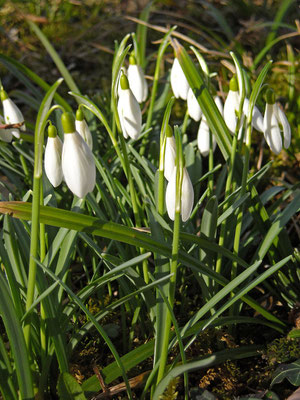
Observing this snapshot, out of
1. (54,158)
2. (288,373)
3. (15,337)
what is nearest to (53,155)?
(54,158)

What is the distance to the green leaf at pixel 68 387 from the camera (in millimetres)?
1143

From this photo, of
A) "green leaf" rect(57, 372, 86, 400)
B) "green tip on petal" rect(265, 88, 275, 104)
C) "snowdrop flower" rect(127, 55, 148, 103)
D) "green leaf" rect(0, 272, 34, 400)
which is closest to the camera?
"green leaf" rect(0, 272, 34, 400)

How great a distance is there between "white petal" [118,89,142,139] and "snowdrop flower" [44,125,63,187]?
0.93 feet

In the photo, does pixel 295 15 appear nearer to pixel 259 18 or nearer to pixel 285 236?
pixel 259 18

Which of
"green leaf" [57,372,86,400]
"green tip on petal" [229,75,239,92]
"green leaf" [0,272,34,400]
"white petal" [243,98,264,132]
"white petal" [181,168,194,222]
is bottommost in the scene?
"green leaf" [57,372,86,400]

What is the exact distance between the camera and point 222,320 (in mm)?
1291

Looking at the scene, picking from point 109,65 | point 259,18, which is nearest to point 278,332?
point 109,65

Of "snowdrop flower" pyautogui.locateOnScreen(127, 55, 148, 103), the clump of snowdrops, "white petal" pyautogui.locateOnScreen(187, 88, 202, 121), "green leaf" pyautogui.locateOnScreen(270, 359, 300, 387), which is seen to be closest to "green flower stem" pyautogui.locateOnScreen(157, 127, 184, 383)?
the clump of snowdrops

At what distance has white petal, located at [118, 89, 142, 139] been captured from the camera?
1314 mm

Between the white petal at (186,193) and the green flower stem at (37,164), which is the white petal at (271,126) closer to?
the white petal at (186,193)

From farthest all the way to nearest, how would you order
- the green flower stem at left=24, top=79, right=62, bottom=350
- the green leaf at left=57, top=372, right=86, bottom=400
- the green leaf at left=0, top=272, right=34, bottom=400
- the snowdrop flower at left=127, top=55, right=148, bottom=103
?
the snowdrop flower at left=127, top=55, right=148, bottom=103 < the green leaf at left=57, top=372, right=86, bottom=400 < the green leaf at left=0, top=272, right=34, bottom=400 < the green flower stem at left=24, top=79, right=62, bottom=350

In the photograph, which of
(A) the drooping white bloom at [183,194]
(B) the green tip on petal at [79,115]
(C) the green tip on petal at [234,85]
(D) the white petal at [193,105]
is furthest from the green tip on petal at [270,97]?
(B) the green tip on petal at [79,115]

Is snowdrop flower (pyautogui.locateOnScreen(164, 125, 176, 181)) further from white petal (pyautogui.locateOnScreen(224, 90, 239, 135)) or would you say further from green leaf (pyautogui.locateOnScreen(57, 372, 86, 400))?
green leaf (pyautogui.locateOnScreen(57, 372, 86, 400))

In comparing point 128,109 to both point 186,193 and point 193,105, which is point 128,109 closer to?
point 193,105
